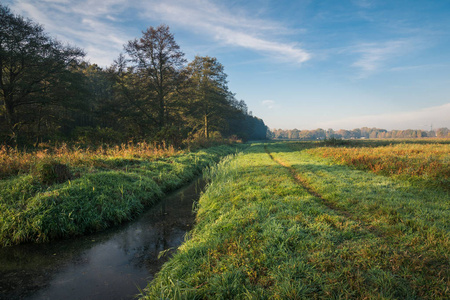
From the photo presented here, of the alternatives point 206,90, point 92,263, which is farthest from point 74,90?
point 92,263

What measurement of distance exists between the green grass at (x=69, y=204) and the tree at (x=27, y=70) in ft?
45.1

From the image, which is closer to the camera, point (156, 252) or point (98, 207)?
point (156, 252)

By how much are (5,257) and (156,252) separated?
3.26m

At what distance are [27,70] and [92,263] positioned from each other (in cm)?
2172

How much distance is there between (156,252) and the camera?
4.90 metres

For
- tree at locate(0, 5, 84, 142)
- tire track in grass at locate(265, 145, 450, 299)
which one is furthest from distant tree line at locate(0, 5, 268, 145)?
tire track in grass at locate(265, 145, 450, 299)

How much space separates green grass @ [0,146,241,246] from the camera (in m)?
5.24

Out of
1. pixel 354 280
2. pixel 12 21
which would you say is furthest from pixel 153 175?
pixel 12 21

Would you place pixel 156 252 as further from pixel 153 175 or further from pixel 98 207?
→ pixel 153 175

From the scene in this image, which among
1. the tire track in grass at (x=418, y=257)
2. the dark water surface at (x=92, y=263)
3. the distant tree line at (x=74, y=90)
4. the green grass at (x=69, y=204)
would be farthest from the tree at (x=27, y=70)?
the tire track in grass at (x=418, y=257)

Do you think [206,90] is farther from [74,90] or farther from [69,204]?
[69,204]

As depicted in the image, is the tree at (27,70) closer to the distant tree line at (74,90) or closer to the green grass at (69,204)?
the distant tree line at (74,90)

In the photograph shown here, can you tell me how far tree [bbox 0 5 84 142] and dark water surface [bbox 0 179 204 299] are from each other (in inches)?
636

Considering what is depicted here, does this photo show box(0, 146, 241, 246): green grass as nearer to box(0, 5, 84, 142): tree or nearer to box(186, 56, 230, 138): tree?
box(0, 5, 84, 142): tree
